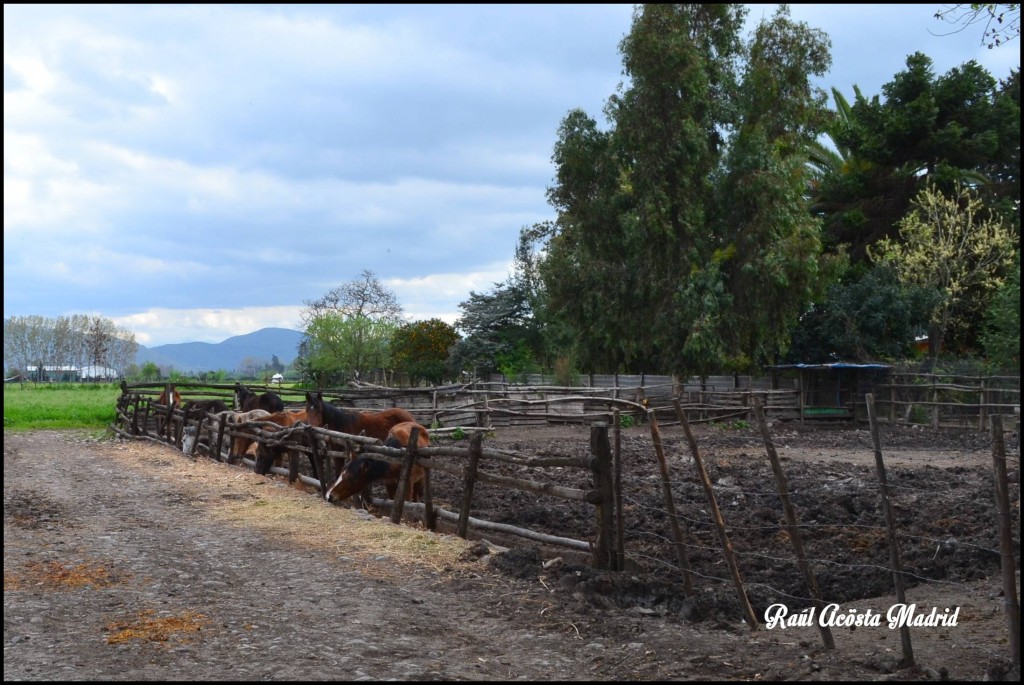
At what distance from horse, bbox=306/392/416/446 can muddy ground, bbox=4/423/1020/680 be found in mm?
1548

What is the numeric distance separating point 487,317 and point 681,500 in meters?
35.6

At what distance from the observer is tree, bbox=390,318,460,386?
46.2 m

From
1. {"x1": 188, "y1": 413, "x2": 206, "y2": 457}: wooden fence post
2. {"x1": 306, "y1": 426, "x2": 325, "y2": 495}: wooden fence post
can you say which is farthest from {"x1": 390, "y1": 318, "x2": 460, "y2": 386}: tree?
{"x1": 306, "y1": 426, "x2": 325, "y2": 495}: wooden fence post

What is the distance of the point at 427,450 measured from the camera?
29.8 ft

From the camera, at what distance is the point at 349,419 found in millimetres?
13242

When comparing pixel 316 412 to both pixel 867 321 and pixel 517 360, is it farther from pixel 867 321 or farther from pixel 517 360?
pixel 517 360

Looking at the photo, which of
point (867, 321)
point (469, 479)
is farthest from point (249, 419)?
point (867, 321)

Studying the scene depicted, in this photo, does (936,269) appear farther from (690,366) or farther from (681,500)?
(681,500)

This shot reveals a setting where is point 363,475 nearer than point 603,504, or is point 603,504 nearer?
point 603,504

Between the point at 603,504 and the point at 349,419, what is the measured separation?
7.29m

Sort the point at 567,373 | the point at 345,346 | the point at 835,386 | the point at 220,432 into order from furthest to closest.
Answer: the point at 345,346 < the point at 567,373 < the point at 835,386 < the point at 220,432

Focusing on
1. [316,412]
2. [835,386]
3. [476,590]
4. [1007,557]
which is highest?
[835,386]

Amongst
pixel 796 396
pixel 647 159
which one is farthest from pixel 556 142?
pixel 796 396

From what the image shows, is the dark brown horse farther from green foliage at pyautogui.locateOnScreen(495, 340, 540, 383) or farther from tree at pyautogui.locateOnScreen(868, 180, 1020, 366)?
green foliage at pyautogui.locateOnScreen(495, 340, 540, 383)
